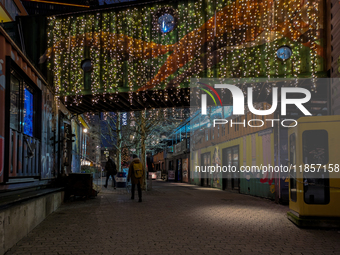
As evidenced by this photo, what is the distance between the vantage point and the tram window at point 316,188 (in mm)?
7746

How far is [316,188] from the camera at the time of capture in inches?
311

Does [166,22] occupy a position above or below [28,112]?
above

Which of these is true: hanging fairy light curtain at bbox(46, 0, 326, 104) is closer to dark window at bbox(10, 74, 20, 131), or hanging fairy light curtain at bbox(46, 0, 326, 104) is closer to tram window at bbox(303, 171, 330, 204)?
dark window at bbox(10, 74, 20, 131)

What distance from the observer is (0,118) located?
6426mm

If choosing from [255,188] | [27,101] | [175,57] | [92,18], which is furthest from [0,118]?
[255,188]

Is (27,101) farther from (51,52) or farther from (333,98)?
(333,98)

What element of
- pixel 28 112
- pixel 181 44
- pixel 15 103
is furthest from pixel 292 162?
pixel 28 112

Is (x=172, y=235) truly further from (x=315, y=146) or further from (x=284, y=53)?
(x=284, y=53)

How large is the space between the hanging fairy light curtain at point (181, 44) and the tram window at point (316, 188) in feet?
16.3

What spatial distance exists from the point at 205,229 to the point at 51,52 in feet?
32.3

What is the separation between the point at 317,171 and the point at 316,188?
389 millimetres

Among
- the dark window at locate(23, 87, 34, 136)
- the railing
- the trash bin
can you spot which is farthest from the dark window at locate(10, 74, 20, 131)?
the trash bin

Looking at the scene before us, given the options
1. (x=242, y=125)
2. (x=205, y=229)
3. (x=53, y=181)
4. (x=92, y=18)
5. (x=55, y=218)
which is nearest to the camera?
Result: (x=205, y=229)

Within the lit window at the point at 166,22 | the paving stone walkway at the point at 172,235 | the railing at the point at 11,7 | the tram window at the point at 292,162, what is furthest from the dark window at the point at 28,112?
the railing at the point at 11,7
